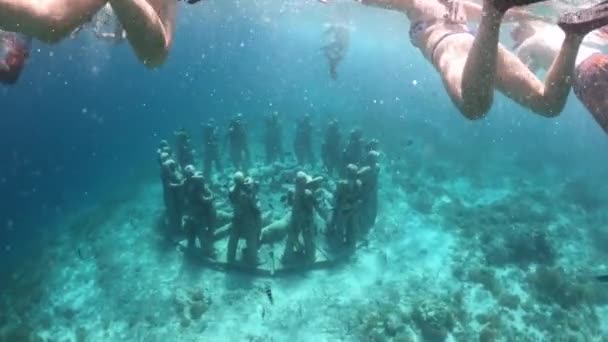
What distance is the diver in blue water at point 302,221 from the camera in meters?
10.7

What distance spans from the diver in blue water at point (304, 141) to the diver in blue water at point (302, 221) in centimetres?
635

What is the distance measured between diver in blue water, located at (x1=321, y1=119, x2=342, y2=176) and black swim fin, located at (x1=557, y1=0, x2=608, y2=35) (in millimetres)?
13022

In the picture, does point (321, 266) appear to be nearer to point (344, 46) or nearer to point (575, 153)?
point (344, 46)

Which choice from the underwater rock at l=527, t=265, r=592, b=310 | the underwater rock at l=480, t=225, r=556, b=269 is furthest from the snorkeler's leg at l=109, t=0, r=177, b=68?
the underwater rock at l=480, t=225, r=556, b=269

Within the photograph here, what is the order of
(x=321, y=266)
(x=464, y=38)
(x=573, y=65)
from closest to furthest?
(x=573, y=65)
(x=464, y=38)
(x=321, y=266)

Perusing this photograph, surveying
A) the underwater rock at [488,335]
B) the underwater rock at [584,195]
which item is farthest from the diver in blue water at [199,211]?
the underwater rock at [584,195]

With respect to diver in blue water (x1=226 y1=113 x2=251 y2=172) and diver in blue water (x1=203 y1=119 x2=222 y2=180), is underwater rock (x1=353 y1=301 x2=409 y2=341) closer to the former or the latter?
diver in blue water (x1=226 y1=113 x2=251 y2=172)

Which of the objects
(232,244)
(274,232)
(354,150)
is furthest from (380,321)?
(354,150)

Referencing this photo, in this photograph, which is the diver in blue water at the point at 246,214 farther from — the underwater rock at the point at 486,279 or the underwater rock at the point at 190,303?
the underwater rock at the point at 486,279

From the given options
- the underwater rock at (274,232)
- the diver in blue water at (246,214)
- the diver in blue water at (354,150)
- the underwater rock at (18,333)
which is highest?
the diver in blue water at (246,214)

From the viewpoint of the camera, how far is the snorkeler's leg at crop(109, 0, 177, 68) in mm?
3801

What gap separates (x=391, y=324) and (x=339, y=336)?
4.20ft

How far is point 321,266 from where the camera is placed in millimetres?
11750

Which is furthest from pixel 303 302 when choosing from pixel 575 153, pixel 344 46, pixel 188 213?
pixel 575 153
